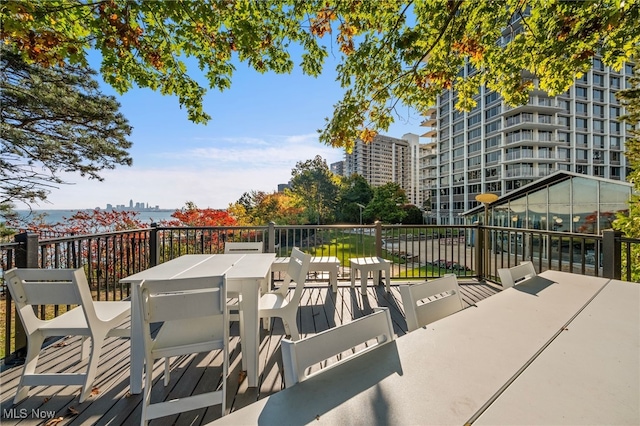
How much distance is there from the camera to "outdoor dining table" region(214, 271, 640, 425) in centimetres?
68

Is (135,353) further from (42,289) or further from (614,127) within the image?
(614,127)

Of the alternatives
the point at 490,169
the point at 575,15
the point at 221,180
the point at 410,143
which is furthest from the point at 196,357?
the point at 410,143

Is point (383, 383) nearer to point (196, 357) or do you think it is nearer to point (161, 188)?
point (196, 357)

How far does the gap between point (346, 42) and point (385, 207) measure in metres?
29.9

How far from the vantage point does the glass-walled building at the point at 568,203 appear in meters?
9.91

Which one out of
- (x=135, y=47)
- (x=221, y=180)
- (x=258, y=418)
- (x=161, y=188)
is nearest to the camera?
(x=258, y=418)

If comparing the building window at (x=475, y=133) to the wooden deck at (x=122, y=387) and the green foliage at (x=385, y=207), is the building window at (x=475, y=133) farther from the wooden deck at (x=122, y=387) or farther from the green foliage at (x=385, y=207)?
the wooden deck at (x=122, y=387)

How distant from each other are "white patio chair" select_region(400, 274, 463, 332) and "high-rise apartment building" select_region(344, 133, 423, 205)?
65.1 meters

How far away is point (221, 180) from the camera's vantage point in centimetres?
1430

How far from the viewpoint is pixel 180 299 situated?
1.66 meters

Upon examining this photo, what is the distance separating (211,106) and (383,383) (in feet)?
13.0

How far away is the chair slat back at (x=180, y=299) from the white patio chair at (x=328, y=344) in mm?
950

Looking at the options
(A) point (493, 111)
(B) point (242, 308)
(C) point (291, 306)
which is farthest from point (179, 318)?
(A) point (493, 111)

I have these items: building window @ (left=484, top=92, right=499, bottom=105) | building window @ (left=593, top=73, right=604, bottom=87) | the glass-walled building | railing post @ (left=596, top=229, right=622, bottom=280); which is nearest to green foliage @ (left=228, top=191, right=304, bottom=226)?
the glass-walled building
